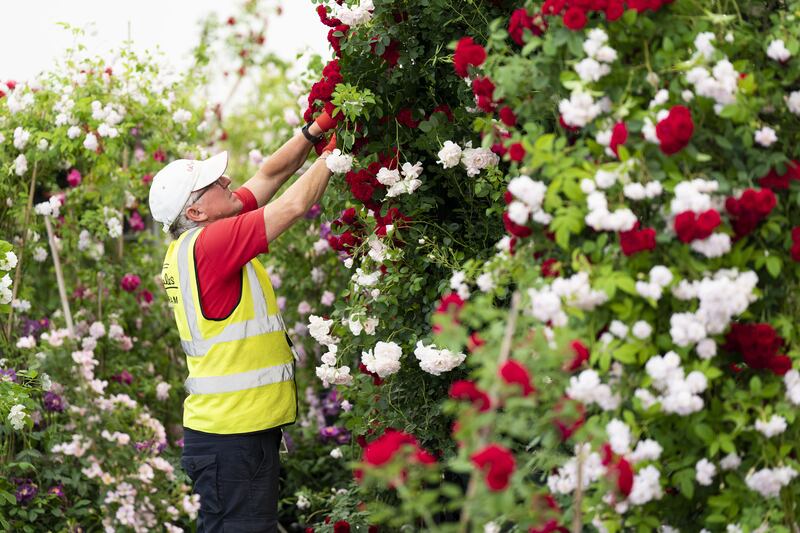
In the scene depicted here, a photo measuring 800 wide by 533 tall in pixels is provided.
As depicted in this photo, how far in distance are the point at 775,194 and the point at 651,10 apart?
0.49 metres

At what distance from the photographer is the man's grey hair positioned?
357cm

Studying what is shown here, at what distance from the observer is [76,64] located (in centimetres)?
491

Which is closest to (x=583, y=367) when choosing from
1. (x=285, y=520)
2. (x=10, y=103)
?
(x=285, y=520)

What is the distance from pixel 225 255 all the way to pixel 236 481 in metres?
0.75

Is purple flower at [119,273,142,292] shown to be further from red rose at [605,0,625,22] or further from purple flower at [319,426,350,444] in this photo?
red rose at [605,0,625,22]

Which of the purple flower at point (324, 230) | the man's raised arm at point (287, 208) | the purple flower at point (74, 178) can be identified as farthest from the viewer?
the purple flower at point (324, 230)

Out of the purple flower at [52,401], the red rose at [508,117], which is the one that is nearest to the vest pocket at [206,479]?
the purple flower at [52,401]

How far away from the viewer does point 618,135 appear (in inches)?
88.1

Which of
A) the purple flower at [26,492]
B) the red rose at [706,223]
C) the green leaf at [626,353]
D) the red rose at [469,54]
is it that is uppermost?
the red rose at [469,54]

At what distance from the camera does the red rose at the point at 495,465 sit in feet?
6.04

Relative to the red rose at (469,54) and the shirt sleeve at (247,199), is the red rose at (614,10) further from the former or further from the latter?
Result: the shirt sleeve at (247,199)

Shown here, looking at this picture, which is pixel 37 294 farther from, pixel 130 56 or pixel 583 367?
pixel 583 367

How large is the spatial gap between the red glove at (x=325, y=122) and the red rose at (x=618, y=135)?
56.3 inches

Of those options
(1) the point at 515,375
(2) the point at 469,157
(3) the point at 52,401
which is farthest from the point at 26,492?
(1) the point at 515,375
